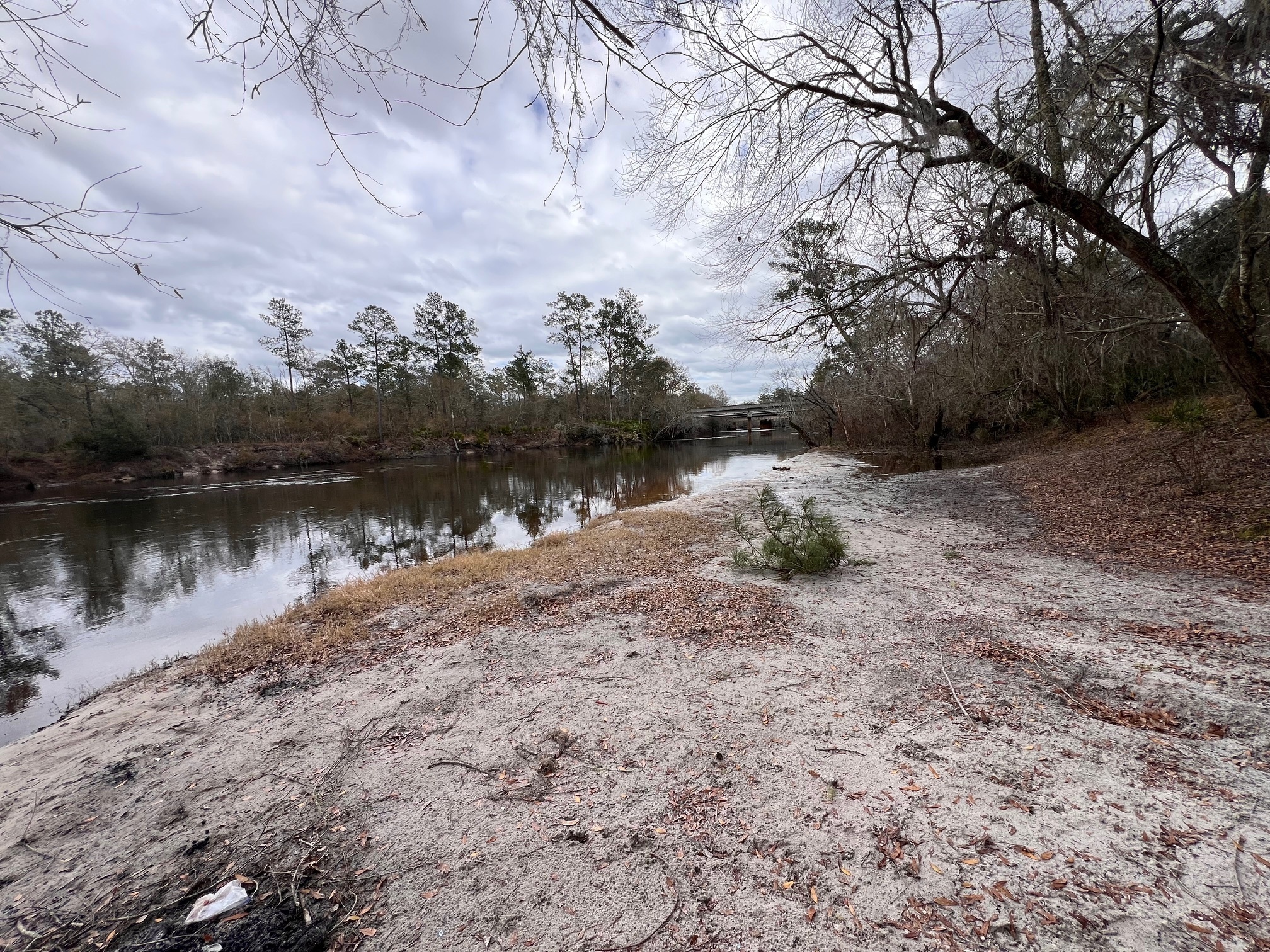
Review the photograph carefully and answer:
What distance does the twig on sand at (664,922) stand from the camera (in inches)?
67.1

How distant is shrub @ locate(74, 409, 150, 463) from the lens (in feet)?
91.0

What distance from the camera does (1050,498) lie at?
9227 mm

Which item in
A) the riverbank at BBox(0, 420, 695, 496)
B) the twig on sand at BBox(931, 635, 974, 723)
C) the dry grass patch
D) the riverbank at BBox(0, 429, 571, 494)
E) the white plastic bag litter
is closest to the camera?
the white plastic bag litter

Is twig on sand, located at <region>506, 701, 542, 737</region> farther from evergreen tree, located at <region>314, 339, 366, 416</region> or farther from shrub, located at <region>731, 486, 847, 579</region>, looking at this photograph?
evergreen tree, located at <region>314, 339, 366, 416</region>

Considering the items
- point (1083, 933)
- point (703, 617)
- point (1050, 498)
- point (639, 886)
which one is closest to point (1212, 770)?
point (1083, 933)

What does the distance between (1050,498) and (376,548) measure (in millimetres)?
15174

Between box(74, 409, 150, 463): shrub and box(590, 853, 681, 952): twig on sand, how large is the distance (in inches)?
1595

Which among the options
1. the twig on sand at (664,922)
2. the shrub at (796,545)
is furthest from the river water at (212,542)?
the shrub at (796,545)

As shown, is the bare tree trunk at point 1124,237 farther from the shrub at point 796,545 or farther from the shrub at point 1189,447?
the shrub at point 796,545

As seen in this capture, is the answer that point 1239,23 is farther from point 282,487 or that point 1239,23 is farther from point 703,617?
point 282,487

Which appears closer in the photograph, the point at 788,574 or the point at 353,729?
the point at 353,729

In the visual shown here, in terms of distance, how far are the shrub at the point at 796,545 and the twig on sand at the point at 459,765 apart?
4.11 meters

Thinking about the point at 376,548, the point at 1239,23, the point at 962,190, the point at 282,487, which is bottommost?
the point at 376,548

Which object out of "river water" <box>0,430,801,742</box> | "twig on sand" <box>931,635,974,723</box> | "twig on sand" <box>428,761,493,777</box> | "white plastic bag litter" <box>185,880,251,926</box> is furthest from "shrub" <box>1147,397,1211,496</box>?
"river water" <box>0,430,801,742</box>
